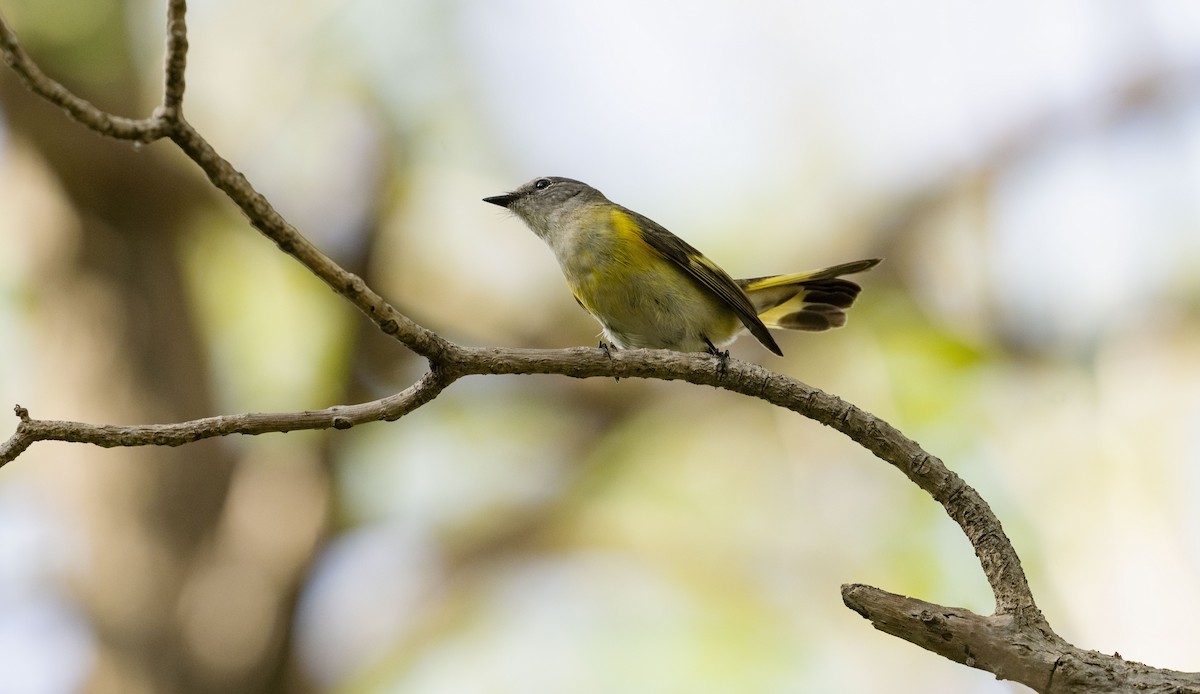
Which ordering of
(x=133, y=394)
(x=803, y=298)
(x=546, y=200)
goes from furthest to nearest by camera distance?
(x=133, y=394) → (x=546, y=200) → (x=803, y=298)

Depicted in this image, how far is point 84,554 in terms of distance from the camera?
586 centimetres

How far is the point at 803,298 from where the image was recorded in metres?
3.71

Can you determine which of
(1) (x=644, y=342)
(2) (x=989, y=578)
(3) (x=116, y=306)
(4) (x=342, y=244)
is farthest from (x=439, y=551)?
(2) (x=989, y=578)

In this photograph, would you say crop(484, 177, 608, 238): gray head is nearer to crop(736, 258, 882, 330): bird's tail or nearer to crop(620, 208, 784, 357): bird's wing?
crop(620, 208, 784, 357): bird's wing

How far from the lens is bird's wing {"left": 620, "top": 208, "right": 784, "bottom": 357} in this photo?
3.32 m

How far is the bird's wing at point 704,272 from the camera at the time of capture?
10.9 feet

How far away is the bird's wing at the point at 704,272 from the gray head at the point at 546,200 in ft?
0.95

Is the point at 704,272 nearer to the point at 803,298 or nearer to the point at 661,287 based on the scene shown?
the point at 661,287

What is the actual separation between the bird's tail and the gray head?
69 cm

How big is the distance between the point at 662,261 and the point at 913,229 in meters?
3.04

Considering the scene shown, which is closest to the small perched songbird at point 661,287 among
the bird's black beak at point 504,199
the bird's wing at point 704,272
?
the bird's wing at point 704,272

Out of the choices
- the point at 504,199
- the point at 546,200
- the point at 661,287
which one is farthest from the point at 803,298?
the point at 504,199

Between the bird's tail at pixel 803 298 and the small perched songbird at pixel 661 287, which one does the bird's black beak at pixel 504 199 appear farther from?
the bird's tail at pixel 803 298

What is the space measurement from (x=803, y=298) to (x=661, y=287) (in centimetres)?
Result: 65
